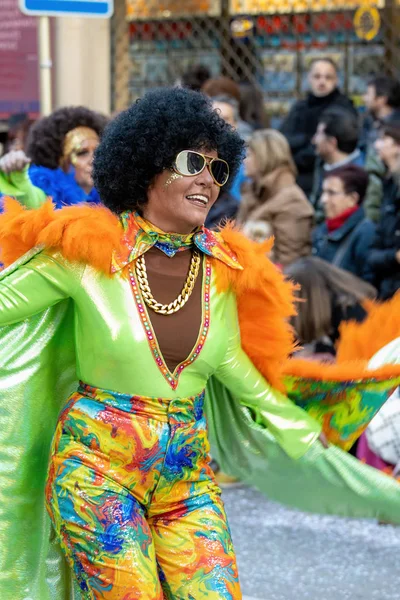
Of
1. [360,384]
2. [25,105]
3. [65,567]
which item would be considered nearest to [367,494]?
[360,384]

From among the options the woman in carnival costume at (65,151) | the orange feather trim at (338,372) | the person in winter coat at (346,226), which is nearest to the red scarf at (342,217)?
the person in winter coat at (346,226)

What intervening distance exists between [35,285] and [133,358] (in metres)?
0.33

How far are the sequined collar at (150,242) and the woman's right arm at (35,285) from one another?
0.13 metres

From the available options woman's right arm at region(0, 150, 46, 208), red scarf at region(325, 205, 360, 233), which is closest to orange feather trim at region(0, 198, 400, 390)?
woman's right arm at region(0, 150, 46, 208)

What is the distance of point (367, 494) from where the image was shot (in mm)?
3537

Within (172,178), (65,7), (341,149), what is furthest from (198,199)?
(341,149)

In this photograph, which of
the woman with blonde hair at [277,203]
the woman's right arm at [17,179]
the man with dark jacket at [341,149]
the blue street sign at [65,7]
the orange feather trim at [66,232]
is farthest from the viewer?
the man with dark jacket at [341,149]

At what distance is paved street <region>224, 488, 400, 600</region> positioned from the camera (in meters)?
4.75

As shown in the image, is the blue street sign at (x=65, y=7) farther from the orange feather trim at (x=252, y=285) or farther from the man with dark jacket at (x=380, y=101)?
the orange feather trim at (x=252, y=285)

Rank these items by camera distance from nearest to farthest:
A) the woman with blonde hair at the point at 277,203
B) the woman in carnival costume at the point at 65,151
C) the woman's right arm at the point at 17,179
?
the woman's right arm at the point at 17,179, the woman in carnival costume at the point at 65,151, the woman with blonde hair at the point at 277,203

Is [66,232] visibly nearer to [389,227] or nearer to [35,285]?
[35,285]

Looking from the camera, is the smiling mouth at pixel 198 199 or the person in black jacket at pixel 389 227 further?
the person in black jacket at pixel 389 227

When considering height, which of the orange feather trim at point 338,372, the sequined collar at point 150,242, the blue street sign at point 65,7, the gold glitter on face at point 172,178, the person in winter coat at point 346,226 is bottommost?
the person in winter coat at point 346,226

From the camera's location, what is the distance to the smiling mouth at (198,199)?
3131 mm
